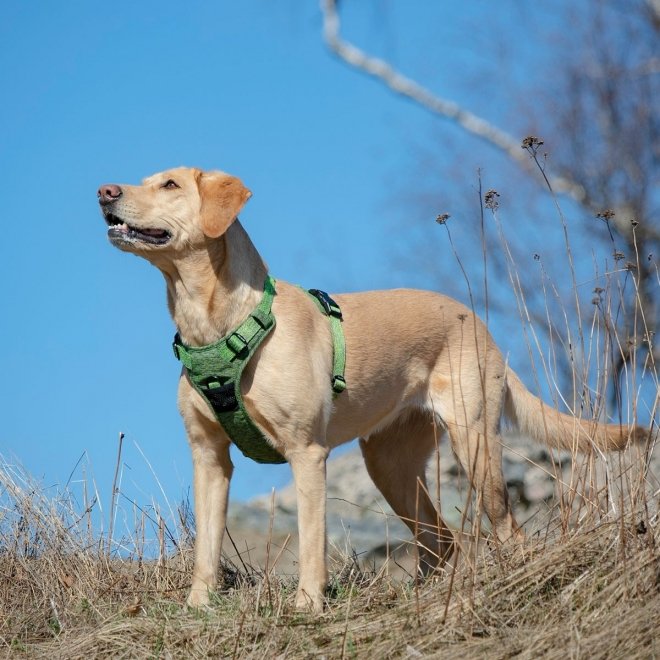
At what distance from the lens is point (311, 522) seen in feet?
15.7

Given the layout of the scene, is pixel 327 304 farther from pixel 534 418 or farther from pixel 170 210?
pixel 534 418

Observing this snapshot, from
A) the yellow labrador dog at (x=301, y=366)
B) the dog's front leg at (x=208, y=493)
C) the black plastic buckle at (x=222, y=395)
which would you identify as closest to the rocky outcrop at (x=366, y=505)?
the yellow labrador dog at (x=301, y=366)

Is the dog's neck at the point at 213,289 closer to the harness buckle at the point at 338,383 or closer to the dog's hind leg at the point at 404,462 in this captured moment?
the harness buckle at the point at 338,383

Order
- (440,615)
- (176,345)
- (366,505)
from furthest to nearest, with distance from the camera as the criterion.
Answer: (366,505) → (176,345) → (440,615)

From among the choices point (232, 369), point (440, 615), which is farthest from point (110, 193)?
point (440, 615)

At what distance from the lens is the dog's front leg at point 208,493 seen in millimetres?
5156

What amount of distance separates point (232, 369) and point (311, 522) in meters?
0.78

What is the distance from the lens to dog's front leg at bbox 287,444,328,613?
467 cm

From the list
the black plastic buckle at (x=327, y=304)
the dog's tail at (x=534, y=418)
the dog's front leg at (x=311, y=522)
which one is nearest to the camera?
the dog's front leg at (x=311, y=522)

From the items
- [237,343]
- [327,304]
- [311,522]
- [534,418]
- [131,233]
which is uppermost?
[131,233]

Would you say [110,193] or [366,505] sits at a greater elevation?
[110,193]

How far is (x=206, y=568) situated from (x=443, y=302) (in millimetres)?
2017

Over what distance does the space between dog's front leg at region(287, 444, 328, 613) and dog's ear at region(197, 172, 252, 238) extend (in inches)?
43.0

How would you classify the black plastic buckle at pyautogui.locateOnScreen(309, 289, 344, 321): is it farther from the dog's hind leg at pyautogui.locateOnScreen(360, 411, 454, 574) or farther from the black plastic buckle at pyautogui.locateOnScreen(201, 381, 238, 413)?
the dog's hind leg at pyautogui.locateOnScreen(360, 411, 454, 574)
